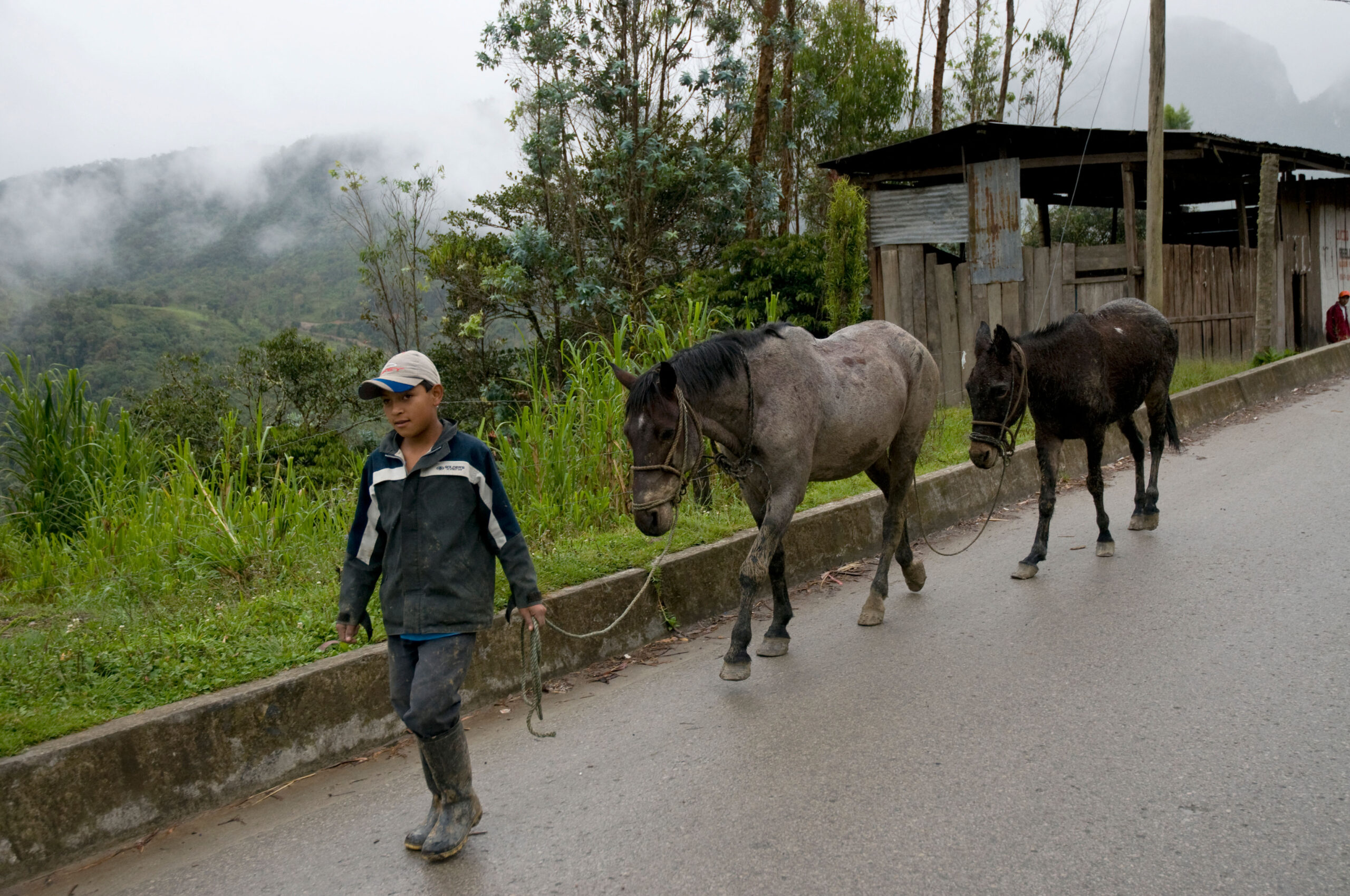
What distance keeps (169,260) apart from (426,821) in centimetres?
5965

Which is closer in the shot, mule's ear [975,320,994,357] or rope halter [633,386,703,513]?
rope halter [633,386,703,513]

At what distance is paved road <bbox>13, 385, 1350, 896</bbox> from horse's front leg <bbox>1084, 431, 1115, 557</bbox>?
94 centimetres

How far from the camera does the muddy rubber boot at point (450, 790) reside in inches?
132

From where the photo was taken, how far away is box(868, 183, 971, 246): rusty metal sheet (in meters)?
15.9

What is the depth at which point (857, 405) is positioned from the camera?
5.50m

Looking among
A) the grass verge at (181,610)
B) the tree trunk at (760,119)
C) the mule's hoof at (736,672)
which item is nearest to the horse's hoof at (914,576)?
the grass verge at (181,610)

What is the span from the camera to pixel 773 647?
207 inches

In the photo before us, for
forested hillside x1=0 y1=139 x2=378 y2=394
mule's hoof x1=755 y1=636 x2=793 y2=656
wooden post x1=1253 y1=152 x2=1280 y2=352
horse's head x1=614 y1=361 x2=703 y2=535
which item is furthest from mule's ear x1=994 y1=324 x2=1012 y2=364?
forested hillside x1=0 y1=139 x2=378 y2=394

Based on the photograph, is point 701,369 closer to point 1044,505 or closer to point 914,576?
point 914,576

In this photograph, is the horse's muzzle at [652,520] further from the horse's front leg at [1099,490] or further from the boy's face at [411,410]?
the horse's front leg at [1099,490]

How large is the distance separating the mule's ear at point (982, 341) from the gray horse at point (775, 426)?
71 cm

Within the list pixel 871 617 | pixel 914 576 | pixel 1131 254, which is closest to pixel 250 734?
pixel 871 617

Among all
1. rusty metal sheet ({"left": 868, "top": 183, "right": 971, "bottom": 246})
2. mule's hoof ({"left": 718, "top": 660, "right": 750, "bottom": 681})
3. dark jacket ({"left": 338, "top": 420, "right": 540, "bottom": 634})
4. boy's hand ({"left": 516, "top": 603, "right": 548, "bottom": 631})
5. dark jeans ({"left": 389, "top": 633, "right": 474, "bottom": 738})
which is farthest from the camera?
rusty metal sheet ({"left": 868, "top": 183, "right": 971, "bottom": 246})

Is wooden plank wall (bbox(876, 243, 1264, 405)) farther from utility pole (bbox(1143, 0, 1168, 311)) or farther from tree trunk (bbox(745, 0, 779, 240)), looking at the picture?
tree trunk (bbox(745, 0, 779, 240))
